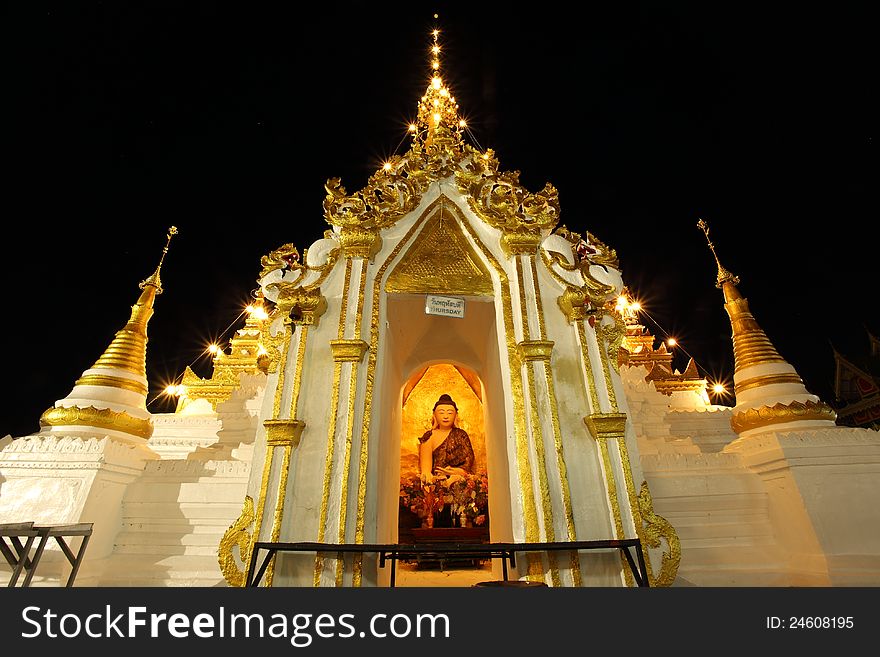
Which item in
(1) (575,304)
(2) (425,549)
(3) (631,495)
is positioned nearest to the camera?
(2) (425,549)

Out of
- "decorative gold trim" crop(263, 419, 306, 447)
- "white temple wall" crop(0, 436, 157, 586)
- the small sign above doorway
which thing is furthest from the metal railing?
the small sign above doorway

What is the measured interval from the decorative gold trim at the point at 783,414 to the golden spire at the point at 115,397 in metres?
8.17

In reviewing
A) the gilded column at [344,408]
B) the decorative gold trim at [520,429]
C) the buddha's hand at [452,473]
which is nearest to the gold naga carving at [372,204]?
the gilded column at [344,408]

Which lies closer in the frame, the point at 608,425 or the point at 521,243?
the point at 608,425

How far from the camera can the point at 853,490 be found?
4602mm

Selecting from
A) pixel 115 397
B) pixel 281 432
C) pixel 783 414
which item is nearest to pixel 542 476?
pixel 281 432

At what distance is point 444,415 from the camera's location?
10.7 meters

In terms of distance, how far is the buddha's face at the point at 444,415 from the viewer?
35.2 ft

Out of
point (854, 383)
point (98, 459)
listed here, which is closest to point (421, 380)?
point (98, 459)

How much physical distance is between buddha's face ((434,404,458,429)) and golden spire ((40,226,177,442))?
6236 millimetres

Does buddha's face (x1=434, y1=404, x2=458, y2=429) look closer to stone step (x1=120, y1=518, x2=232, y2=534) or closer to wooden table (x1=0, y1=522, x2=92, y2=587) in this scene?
stone step (x1=120, y1=518, x2=232, y2=534)

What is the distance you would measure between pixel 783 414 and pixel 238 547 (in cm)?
662

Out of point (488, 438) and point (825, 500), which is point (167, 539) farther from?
point (825, 500)

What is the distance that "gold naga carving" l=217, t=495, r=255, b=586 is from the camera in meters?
3.75
